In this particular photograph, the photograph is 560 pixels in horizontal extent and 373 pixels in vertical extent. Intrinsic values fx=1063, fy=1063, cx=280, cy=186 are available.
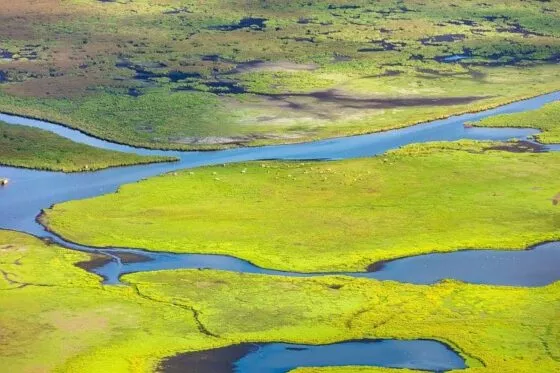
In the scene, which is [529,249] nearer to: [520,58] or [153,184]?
[153,184]

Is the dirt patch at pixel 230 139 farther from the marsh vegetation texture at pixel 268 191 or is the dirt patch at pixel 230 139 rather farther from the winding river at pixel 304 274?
the winding river at pixel 304 274

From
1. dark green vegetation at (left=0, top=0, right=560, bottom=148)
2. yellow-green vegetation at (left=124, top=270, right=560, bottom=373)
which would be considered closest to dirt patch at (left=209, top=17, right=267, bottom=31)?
dark green vegetation at (left=0, top=0, right=560, bottom=148)

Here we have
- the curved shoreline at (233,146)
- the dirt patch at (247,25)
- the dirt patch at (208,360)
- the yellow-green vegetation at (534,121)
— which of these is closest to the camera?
the dirt patch at (208,360)

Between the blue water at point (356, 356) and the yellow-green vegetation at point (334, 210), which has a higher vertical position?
the yellow-green vegetation at point (334, 210)

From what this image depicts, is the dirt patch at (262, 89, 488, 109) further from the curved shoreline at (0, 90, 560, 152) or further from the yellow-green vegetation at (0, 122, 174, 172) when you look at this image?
the yellow-green vegetation at (0, 122, 174, 172)

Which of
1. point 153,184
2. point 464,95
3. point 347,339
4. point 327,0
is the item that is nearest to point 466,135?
point 464,95

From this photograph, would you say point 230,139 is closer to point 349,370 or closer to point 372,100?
point 372,100

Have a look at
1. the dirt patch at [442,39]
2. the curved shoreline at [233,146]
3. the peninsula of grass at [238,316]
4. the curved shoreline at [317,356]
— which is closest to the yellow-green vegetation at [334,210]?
the peninsula of grass at [238,316]
